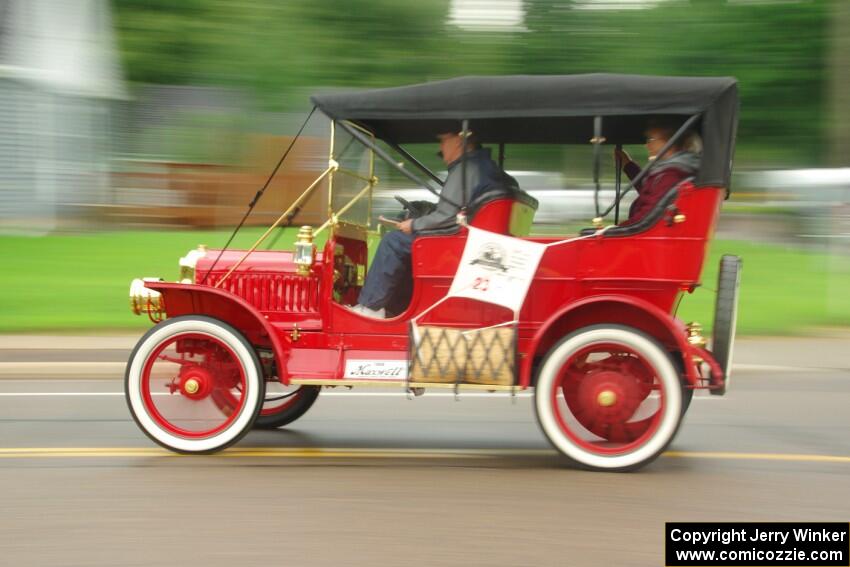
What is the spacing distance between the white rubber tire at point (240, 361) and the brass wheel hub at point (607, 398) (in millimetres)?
1857

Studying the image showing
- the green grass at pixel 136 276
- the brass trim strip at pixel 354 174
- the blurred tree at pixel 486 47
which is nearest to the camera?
the brass trim strip at pixel 354 174

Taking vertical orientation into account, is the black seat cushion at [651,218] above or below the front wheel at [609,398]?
above

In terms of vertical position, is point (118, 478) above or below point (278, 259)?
below

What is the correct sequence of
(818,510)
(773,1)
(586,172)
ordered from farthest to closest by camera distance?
1. (773,1)
2. (586,172)
3. (818,510)

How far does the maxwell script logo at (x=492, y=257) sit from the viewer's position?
18.9 ft

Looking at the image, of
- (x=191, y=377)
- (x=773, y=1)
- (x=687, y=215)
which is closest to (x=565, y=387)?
(x=687, y=215)

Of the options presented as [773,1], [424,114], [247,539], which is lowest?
[247,539]

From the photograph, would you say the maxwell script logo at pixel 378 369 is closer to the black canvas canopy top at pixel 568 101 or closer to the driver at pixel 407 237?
the driver at pixel 407 237

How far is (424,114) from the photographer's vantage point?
19.0 feet

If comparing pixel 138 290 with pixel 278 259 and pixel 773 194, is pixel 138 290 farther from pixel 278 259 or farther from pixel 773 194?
pixel 773 194

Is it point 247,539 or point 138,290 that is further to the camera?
point 138,290

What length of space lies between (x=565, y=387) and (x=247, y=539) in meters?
2.14

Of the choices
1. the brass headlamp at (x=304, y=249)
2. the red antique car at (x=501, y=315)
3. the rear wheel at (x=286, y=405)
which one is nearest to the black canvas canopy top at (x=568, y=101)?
the red antique car at (x=501, y=315)

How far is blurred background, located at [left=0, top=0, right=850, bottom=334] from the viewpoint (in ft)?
45.9
